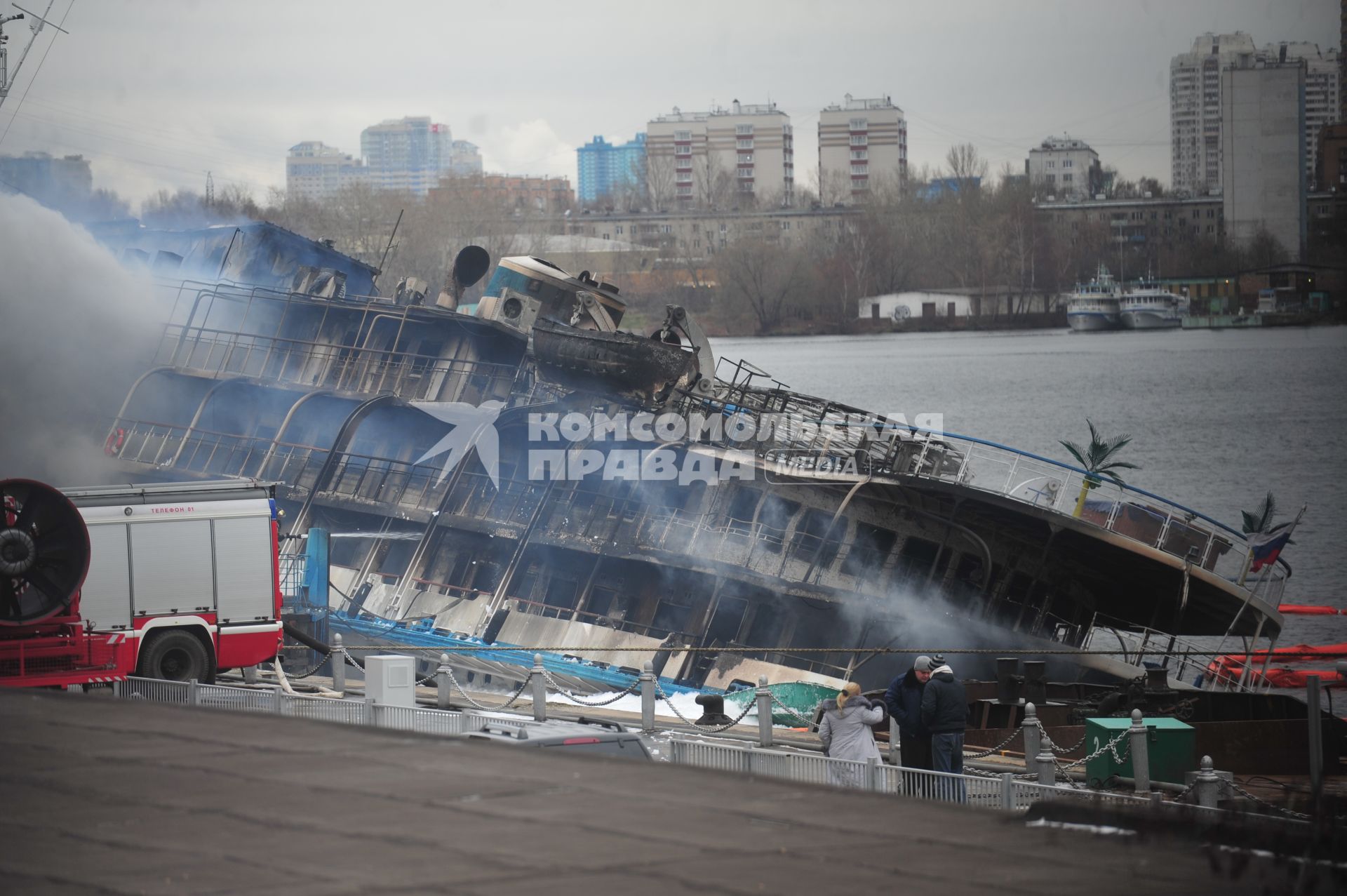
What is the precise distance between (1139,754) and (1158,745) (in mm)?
1805

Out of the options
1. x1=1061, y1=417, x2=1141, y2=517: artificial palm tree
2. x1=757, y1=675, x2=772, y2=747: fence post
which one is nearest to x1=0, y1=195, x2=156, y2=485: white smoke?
x1=1061, y1=417, x2=1141, y2=517: artificial palm tree

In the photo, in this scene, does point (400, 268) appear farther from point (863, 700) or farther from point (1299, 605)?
point (863, 700)

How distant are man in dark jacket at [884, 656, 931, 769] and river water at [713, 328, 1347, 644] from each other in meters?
32.8

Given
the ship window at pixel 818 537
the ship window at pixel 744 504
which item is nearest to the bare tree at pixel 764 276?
the ship window at pixel 744 504

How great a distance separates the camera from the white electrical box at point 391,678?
16.8 metres

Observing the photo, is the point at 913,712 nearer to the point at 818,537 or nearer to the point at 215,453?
the point at 818,537

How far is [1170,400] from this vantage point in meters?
109

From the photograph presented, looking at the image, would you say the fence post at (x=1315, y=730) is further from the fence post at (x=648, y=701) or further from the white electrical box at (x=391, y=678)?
the white electrical box at (x=391, y=678)

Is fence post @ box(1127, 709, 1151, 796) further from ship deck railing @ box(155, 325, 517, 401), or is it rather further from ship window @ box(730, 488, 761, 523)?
ship deck railing @ box(155, 325, 517, 401)

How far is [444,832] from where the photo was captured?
410 cm

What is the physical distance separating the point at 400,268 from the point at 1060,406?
182 ft

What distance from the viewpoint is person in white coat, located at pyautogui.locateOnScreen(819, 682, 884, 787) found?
44.1 feet

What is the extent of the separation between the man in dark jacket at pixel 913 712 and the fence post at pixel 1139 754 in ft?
8.39

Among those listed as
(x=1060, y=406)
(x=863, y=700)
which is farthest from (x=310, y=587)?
(x=1060, y=406)
